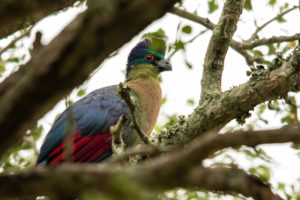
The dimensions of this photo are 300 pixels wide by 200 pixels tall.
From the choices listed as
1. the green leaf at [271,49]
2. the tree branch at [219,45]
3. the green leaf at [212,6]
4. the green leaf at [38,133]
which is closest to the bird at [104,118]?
the tree branch at [219,45]

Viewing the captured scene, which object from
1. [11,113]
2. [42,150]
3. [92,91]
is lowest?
[11,113]

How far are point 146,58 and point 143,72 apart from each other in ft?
1.19

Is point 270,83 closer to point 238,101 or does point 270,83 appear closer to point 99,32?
point 238,101

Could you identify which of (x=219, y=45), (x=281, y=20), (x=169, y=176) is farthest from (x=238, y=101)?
(x=281, y=20)

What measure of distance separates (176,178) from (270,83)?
2.11 metres

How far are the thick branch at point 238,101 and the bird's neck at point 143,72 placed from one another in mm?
2525

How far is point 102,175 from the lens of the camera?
1.14 metres

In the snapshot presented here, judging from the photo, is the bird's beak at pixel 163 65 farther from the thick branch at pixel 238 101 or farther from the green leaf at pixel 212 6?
the thick branch at pixel 238 101

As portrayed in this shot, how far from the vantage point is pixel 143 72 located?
6117 mm

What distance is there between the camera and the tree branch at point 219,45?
3777 millimetres

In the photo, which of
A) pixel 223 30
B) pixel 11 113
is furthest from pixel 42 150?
Result: pixel 11 113

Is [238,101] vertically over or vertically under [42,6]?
over

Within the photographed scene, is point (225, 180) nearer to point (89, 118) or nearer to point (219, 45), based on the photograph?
point (219, 45)

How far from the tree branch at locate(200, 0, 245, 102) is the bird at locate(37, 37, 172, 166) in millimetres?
453
